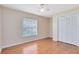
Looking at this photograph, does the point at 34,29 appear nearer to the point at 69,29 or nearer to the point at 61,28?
the point at 61,28

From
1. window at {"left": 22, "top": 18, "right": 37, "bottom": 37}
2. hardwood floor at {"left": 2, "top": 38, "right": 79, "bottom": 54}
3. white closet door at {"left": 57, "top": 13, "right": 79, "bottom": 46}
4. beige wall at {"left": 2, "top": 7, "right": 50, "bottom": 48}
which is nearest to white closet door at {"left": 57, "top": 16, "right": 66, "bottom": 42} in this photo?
white closet door at {"left": 57, "top": 13, "right": 79, "bottom": 46}

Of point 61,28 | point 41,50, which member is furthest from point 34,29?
point 41,50

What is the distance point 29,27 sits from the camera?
4.95 meters

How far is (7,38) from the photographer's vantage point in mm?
3508

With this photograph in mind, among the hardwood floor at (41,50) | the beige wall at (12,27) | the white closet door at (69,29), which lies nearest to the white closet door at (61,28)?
the white closet door at (69,29)

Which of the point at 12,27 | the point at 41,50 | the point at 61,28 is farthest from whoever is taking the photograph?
the point at 61,28

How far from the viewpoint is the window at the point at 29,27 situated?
449 centimetres

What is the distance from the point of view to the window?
14.7ft

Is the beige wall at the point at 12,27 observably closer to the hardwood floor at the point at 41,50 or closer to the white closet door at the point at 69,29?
the hardwood floor at the point at 41,50

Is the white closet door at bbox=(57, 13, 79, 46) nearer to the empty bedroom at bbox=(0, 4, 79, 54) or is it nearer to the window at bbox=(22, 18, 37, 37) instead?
the empty bedroom at bbox=(0, 4, 79, 54)

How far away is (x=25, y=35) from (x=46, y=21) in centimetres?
260

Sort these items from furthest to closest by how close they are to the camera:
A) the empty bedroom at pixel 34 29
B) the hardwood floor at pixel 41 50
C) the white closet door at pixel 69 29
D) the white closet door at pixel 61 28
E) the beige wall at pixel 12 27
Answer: the white closet door at pixel 61 28
the white closet door at pixel 69 29
the beige wall at pixel 12 27
the empty bedroom at pixel 34 29
the hardwood floor at pixel 41 50
